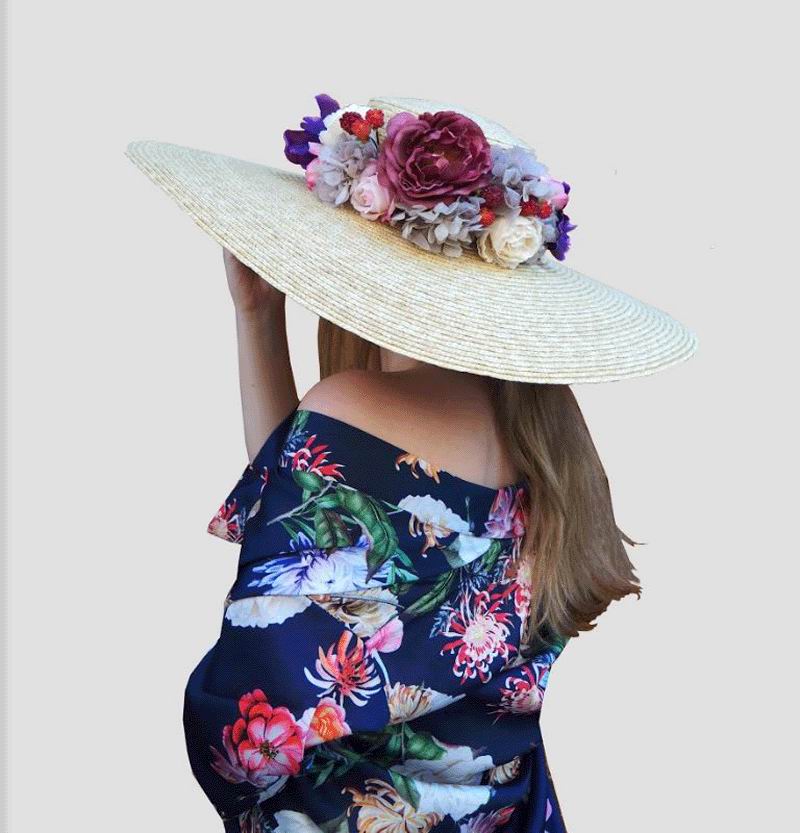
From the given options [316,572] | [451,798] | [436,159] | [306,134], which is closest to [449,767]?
[451,798]

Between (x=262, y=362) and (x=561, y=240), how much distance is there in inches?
28.8

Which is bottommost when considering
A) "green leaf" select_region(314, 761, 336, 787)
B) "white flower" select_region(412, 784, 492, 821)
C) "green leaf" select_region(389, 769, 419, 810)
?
"white flower" select_region(412, 784, 492, 821)

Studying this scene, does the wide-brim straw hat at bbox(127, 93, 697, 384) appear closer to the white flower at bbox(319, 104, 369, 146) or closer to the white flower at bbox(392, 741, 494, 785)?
the white flower at bbox(319, 104, 369, 146)

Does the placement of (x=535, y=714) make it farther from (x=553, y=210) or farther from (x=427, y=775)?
(x=553, y=210)

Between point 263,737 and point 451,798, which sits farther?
point 451,798

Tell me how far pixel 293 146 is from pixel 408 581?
91cm

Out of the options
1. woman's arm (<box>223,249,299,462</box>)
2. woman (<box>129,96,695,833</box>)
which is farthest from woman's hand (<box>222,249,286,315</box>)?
woman (<box>129,96,695,833</box>)

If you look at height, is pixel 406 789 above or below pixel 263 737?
below

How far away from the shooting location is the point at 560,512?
300cm

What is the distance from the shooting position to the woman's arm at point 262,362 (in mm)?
3148

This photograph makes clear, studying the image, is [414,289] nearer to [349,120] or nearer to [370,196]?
[370,196]

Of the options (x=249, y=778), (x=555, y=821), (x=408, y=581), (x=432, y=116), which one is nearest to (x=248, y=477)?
(x=408, y=581)

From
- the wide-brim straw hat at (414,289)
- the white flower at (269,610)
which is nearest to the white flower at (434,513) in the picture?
the white flower at (269,610)

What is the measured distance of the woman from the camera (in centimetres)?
263
